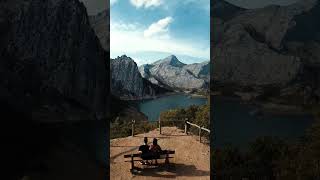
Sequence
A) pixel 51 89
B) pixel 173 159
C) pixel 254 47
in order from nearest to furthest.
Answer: pixel 51 89, pixel 254 47, pixel 173 159

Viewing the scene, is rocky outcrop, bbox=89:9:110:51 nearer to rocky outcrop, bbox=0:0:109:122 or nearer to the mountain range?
rocky outcrop, bbox=0:0:109:122

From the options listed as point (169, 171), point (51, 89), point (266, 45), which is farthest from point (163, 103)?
point (51, 89)

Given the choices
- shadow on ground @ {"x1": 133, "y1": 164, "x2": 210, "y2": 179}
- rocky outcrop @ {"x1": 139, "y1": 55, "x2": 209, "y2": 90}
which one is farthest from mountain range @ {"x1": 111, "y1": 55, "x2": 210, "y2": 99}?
shadow on ground @ {"x1": 133, "y1": 164, "x2": 210, "y2": 179}

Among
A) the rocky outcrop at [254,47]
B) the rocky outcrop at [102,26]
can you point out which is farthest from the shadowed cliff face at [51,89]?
the rocky outcrop at [254,47]

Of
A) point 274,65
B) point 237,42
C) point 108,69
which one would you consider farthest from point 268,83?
point 108,69

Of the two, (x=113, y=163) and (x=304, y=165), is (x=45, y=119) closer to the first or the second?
(x=113, y=163)

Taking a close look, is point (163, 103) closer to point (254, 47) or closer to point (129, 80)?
point (129, 80)
